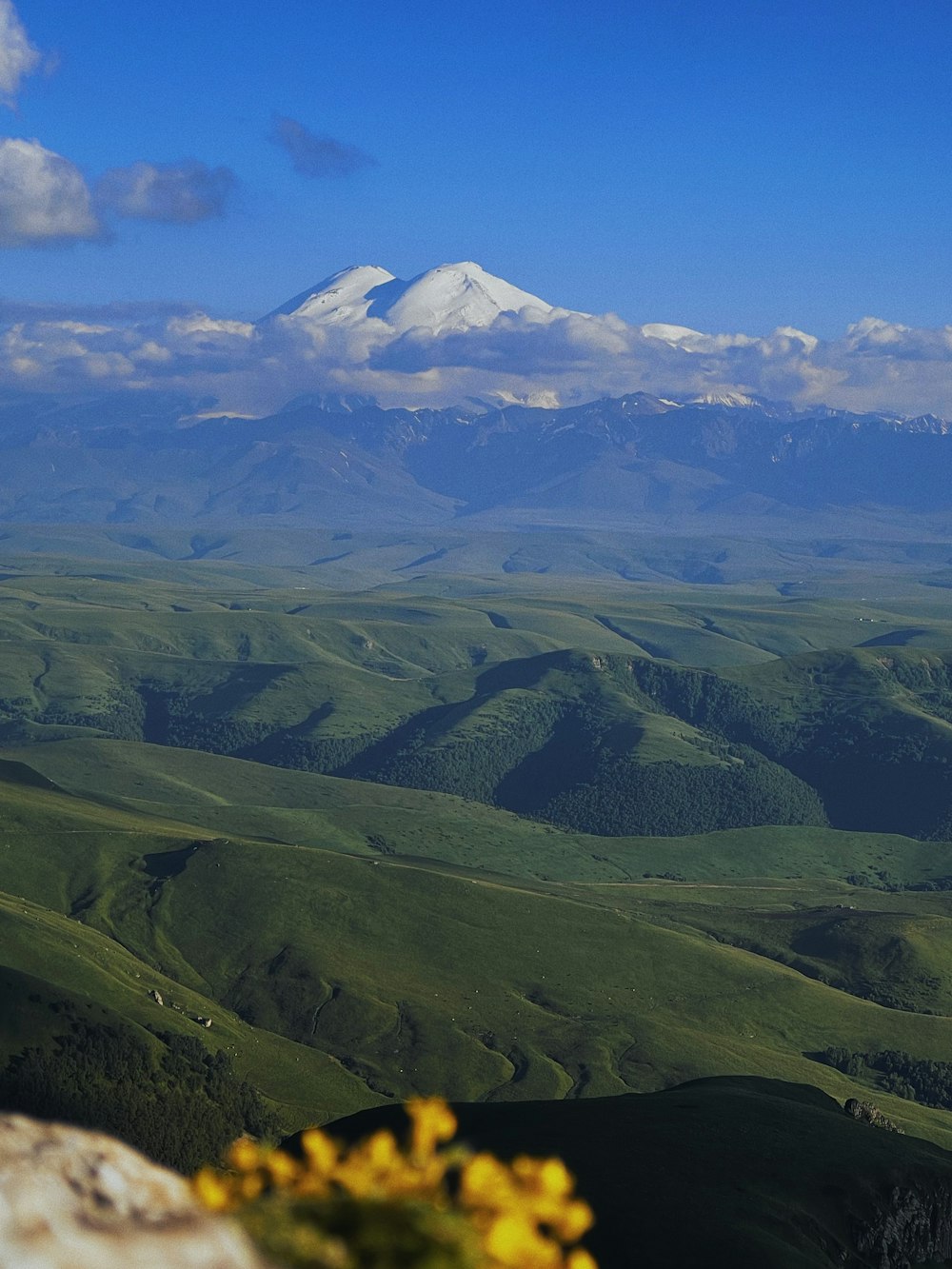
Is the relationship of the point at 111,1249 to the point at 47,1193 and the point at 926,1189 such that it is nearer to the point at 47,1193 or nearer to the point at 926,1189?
the point at 47,1193

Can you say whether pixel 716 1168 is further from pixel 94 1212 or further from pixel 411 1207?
pixel 94 1212

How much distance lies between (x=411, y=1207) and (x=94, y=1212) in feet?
7.82

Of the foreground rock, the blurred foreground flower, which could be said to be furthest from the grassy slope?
the foreground rock

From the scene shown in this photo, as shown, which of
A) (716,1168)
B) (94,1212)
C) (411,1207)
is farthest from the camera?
(716,1168)

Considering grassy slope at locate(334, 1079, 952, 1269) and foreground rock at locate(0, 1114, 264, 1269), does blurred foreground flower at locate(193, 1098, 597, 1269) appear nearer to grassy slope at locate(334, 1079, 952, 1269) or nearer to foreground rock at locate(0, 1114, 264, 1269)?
foreground rock at locate(0, 1114, 264, 1269)

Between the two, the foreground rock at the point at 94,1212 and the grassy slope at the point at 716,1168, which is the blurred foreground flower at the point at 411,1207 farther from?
the grassy slope at the point at 716,1168

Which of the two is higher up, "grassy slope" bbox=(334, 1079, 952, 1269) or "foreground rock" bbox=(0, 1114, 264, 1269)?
"foreground rock" bbox=(0, 1114, 264, 1269)

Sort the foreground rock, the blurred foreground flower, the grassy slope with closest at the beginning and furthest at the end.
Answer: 1. the foreground rock
2. the blurred foreground flower
3. the grassy slope

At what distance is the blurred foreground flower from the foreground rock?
0.58 metres

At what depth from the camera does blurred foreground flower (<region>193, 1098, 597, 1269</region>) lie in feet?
34.1

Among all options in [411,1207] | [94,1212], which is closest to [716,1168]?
[411,1207]

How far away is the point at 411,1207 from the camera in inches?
424

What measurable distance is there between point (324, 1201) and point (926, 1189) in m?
128

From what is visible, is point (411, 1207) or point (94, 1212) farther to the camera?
point (411, 1207)
